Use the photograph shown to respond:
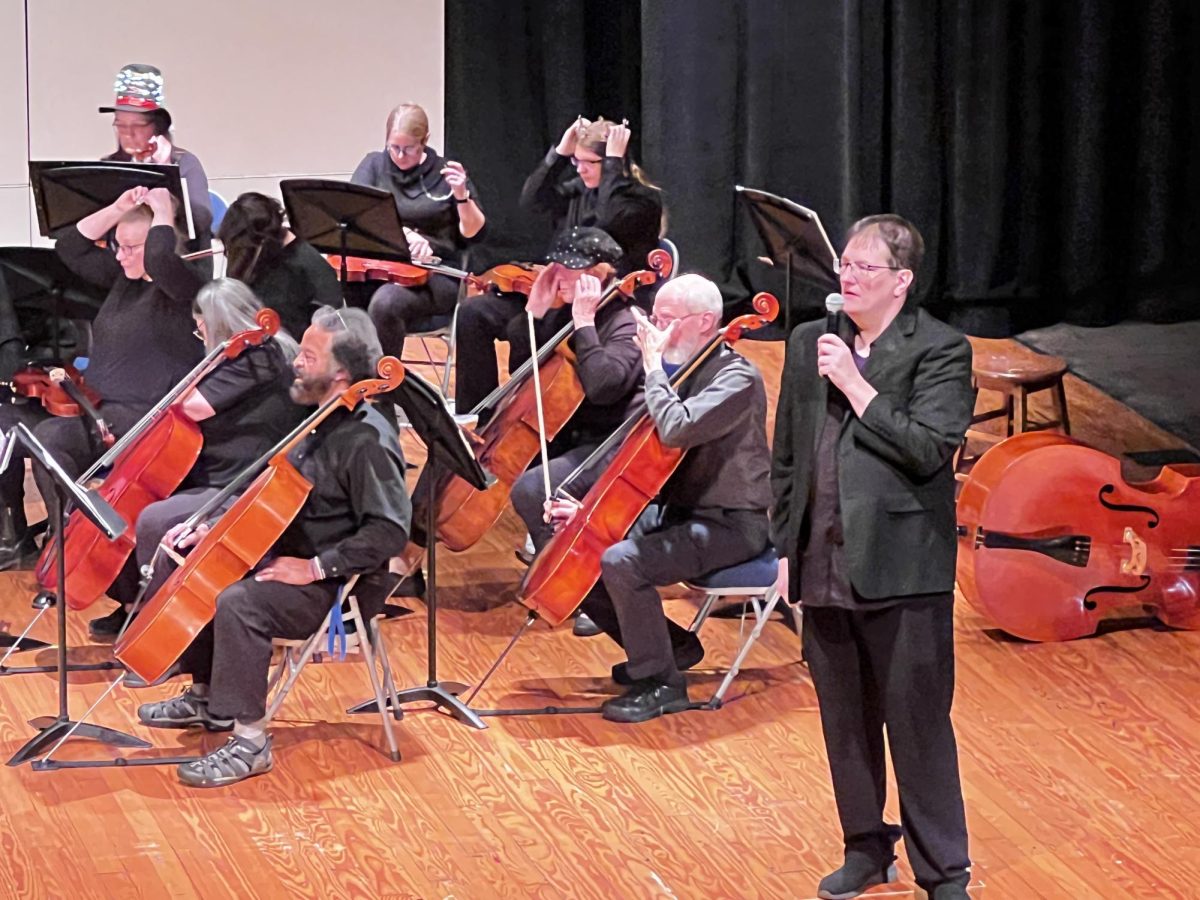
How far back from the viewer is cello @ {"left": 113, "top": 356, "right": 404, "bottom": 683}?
443 centimetres

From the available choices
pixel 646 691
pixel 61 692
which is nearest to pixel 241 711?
pixel 61 692

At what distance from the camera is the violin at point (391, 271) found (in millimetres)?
6418

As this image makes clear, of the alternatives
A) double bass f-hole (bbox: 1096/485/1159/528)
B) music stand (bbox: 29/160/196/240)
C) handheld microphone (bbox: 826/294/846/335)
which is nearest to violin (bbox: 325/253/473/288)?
music stand (bbox: 29/160/196/240)

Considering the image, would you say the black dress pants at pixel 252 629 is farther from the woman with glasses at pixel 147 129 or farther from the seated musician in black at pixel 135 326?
the woman with glasses at pixel 147 129

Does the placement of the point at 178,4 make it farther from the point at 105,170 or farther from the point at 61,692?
the point at 61,692

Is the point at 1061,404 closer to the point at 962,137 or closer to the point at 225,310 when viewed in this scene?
the point at 962,137

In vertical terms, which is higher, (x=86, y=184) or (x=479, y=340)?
(x=86, y=184)


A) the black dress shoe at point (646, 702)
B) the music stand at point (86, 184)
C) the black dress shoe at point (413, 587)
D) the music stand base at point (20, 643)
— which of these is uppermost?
the music stand at point (86, 184)

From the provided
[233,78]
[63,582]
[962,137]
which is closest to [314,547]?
[63,582]

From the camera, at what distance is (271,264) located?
564 centimetres

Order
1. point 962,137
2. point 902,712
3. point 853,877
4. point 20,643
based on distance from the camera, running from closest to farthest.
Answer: point 902,712
point 853,877
point 20,643
point 962,137

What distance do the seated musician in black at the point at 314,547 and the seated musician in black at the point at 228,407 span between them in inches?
15.9

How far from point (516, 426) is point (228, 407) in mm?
856

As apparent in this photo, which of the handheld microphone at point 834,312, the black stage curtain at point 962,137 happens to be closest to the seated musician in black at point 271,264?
the handheld microphone at point 834,312
